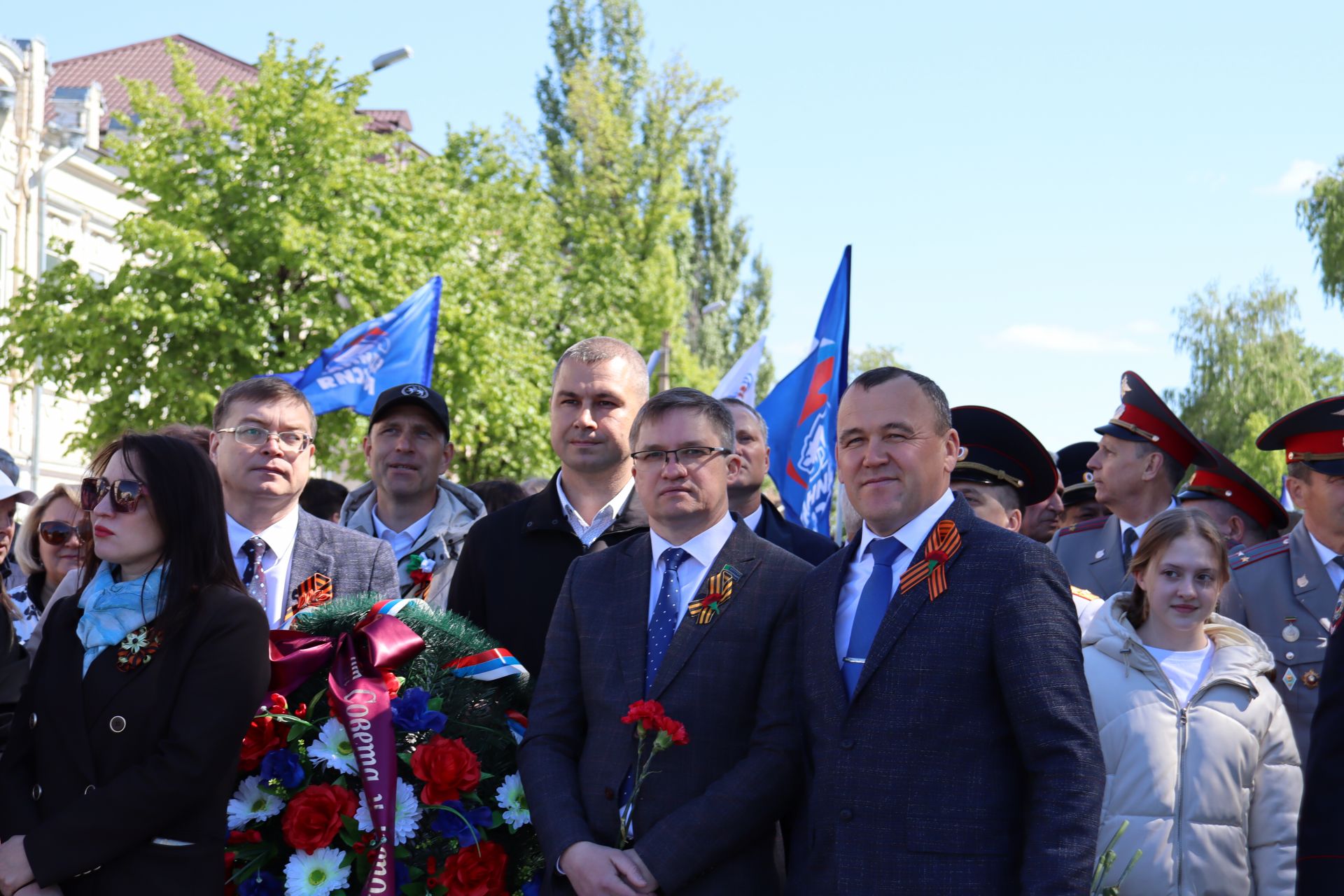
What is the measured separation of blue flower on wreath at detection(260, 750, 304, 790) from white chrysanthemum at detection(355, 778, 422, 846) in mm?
205

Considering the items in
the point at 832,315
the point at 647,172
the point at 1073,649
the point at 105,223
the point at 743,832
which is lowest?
the point at 743,832

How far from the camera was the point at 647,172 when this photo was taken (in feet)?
125

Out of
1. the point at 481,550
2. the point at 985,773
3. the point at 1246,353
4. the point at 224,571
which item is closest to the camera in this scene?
the point at 985,773

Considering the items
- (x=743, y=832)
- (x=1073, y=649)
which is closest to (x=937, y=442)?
(x=1073, y=649)

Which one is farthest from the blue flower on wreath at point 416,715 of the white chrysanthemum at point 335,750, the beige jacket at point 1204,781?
the beige jacket at point 1204,781

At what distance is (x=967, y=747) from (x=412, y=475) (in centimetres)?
364

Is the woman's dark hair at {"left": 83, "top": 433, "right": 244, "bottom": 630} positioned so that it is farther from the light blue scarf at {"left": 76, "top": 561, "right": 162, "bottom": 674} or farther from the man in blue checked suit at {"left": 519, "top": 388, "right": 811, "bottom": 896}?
the man in blue checked suit at {"left": 519, "top": 388, "right": 811, "bottom": 896}

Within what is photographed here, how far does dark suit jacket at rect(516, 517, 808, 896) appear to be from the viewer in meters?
3.71

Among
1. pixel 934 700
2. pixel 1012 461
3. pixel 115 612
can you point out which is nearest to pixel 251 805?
pixel 115 612

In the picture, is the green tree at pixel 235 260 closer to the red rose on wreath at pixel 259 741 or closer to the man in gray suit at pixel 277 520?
the man in gray suit at pixel 277 520

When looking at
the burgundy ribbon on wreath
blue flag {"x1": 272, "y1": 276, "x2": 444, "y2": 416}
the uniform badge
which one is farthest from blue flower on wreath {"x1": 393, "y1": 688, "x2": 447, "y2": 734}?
blue flag {"x1": 272, "y1": 276, "x2": 444, "y2": 416}

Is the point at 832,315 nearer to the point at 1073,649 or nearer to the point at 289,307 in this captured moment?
the point at 1073,649

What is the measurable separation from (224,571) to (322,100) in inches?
742

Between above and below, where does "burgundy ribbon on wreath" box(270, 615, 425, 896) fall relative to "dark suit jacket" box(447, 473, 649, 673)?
below
